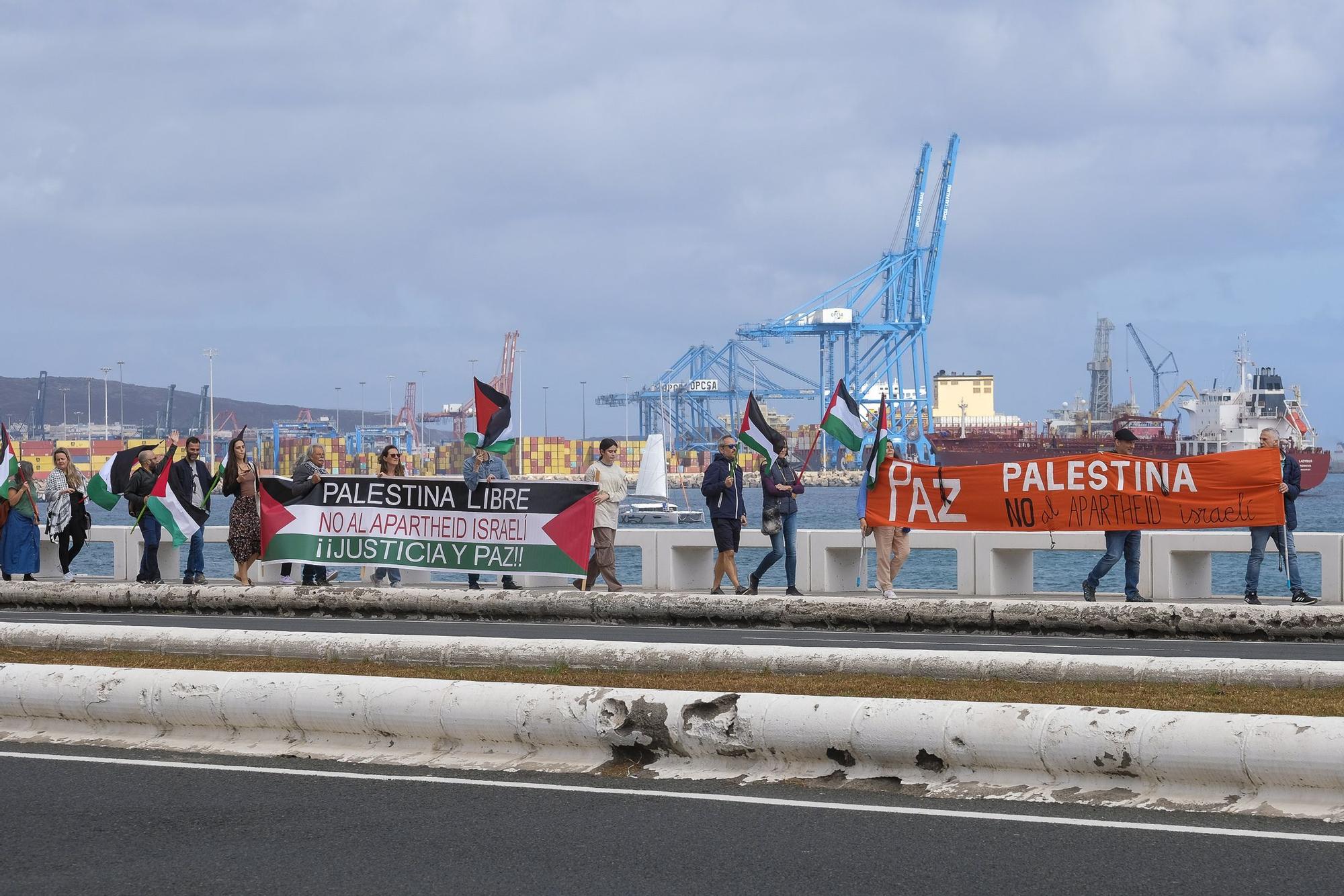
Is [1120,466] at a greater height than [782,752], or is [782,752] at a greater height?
[1120,466]

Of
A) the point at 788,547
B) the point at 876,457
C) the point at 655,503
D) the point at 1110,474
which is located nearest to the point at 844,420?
the point at 876,457

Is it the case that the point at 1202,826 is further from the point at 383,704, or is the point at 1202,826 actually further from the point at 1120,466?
the point at 1120,466

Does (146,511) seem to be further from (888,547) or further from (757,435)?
(888,547)

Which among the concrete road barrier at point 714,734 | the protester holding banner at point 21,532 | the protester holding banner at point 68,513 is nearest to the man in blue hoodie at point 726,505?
the protester holding banner at point 68,513

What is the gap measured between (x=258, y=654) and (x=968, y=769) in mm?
5981

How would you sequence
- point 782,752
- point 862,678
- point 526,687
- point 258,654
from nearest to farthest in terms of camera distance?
1. point 782,752
2. point 526,687
3. point 862,678
4. point 258,654

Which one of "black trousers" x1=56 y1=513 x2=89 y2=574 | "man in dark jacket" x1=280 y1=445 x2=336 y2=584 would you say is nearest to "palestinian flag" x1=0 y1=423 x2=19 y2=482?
"black trousers" x1=56 y1=513 x2=89 y2=574

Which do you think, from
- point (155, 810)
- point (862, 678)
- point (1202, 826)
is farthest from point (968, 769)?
point (155, 810)

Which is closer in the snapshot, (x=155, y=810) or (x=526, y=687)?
(x=155, y=810)

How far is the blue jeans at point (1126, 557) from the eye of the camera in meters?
15.5

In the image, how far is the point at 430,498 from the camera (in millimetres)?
17219

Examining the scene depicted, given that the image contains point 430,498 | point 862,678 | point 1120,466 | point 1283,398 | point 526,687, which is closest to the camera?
point 526,687

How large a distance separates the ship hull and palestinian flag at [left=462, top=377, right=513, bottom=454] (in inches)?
3633

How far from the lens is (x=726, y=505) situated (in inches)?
635
